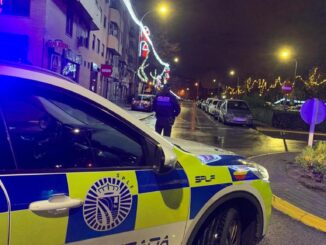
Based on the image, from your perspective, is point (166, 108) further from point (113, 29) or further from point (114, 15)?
point (113, 29)

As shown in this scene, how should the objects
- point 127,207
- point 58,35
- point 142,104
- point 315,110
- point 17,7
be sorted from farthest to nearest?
point 142,104 → point 58,35 → point 17,7 → point 315,110 → point 127,207

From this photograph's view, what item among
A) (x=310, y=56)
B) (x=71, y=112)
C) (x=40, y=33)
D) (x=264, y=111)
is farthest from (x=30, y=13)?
(x=310, y=56)

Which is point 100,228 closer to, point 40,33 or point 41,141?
point 41,141

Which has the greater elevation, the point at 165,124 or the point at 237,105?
the point at 237,105

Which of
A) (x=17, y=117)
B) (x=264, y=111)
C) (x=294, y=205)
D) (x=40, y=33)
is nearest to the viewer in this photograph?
(x=17, y=117)

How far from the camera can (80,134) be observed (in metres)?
2.96

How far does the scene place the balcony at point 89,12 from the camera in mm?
26128

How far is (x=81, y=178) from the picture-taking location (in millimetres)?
2590

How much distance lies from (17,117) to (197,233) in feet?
5.37

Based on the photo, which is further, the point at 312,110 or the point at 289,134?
the point at 289,134

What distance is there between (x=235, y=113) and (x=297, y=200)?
804 inches

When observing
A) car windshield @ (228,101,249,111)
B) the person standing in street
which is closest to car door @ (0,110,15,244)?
the person standing in street

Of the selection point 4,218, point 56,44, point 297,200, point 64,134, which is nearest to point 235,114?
point 56,44

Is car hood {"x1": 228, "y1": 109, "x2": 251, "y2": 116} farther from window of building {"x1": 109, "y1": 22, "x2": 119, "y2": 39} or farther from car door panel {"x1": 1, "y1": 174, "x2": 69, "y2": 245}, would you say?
car door panel {"x1": 1, "y1": 174, "x2": 69, "y2": 245}
